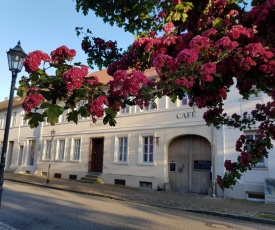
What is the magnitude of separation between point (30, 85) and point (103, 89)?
2.53 ft

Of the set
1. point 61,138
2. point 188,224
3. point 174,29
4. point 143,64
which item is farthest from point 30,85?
point 61,138

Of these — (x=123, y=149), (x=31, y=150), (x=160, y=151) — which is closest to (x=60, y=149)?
(x=31, y=150)

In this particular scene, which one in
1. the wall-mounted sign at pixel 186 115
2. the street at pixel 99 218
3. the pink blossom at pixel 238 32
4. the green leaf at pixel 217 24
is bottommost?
the street at pixel 99 218

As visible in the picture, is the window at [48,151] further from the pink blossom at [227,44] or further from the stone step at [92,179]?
the pink blossom at [227,44]

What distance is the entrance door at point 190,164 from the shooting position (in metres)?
15.9

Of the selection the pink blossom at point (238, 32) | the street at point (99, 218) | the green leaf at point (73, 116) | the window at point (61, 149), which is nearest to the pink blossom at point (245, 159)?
the pink blossom at point (238, 32)

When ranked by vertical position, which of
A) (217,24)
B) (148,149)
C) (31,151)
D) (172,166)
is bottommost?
(172,166)

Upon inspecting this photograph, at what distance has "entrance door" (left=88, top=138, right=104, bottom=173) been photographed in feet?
70.0

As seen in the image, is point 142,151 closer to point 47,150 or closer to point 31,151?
point 47,150

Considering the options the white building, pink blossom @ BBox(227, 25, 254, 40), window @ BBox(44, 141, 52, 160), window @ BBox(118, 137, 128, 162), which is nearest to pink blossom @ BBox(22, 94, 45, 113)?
pink blossom @ BBox(227, 25, 254, 40)

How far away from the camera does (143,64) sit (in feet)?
15.3

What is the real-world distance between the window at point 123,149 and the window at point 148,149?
5.18ft

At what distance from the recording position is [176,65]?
127 inches

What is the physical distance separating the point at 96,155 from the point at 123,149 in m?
2.87
